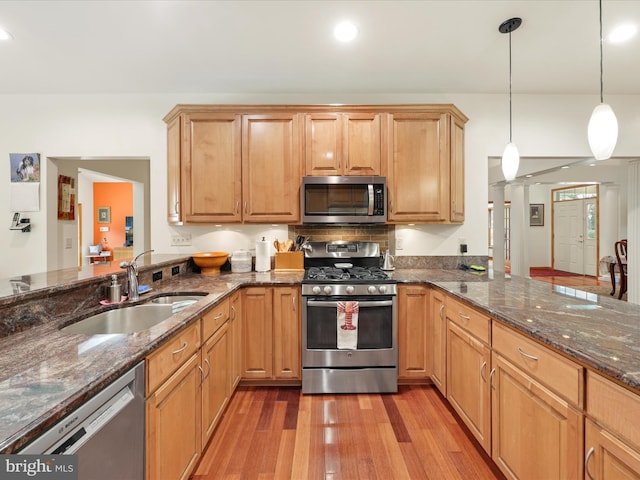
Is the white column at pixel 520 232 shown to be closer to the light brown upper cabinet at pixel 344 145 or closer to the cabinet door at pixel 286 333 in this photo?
the light brown upper cabinet at pixel 344 145

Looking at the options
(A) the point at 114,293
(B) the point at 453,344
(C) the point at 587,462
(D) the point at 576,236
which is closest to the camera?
(C) the point at 587,462

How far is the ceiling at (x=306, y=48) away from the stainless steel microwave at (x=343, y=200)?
964 mm

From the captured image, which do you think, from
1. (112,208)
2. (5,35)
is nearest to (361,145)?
(5,35)

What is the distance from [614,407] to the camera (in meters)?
0.93

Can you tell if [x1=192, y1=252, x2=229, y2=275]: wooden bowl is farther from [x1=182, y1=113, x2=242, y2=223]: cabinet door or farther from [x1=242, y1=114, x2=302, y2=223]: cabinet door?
[x1=242, y1=114, x2=302, y2=223]: cabinet door

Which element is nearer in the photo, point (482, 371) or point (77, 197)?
point (482, 371)

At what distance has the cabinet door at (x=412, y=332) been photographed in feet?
8.36

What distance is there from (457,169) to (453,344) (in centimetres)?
160

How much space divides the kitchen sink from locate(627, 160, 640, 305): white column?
466 centimetres

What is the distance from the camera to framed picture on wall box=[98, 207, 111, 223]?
8.48 meters

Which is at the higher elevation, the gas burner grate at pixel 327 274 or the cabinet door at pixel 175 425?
the gas burner grate at pixel 327 274

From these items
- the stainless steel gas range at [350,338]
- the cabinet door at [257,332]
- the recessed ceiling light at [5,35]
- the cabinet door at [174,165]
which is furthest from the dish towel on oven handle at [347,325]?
the recessed ceiling light at [5,35]

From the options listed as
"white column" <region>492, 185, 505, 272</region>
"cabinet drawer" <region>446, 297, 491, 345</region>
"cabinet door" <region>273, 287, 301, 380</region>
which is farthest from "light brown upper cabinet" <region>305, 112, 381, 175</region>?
"white column" <region>492, 185, 505, 272</region>

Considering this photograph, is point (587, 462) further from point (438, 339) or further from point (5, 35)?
point (5, 35)
